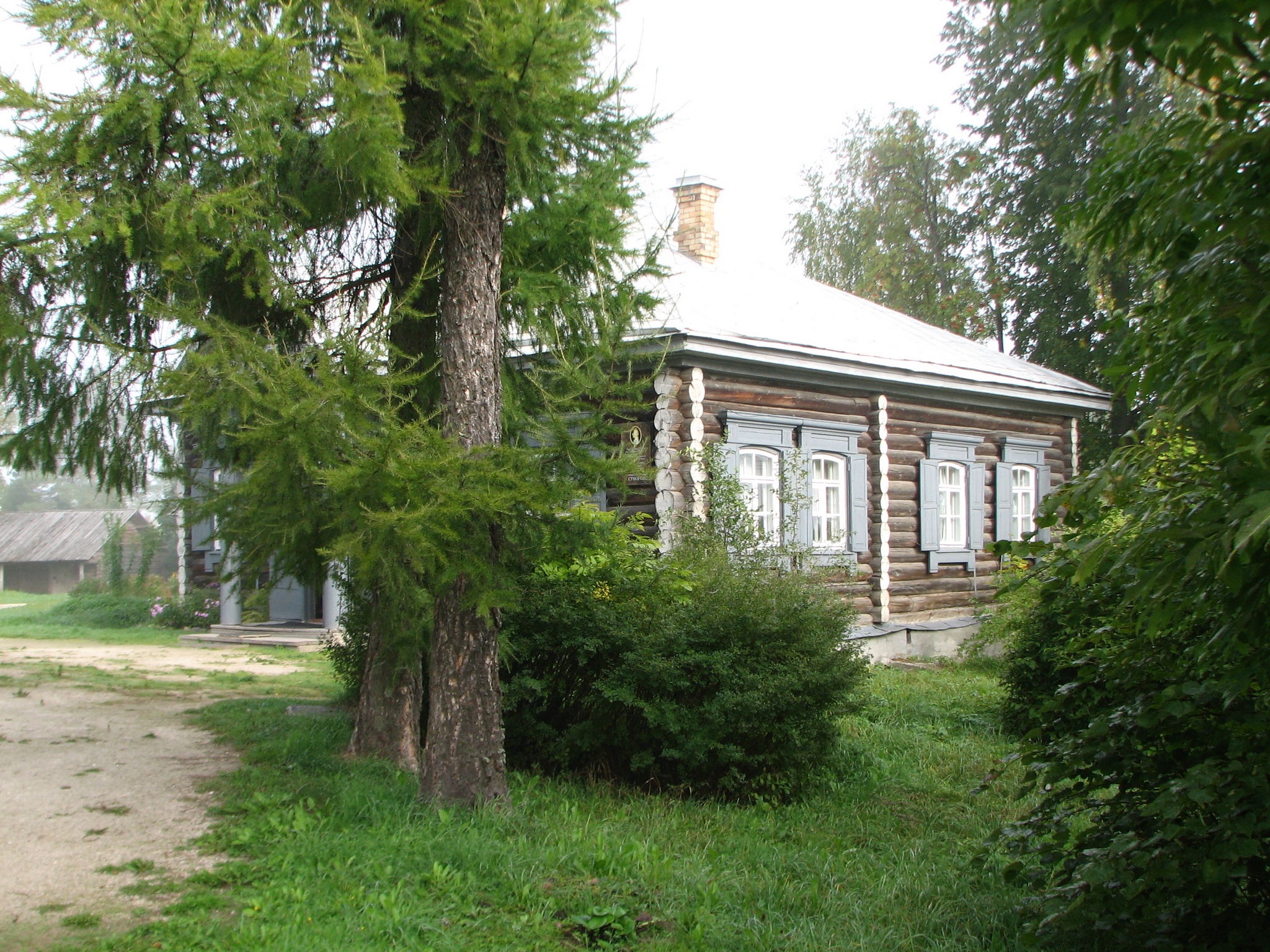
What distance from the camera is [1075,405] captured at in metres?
18.7

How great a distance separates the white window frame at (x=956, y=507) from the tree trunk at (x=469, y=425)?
11.5 metres

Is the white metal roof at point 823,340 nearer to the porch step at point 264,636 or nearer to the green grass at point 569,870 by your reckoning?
the green grass at point 569,870

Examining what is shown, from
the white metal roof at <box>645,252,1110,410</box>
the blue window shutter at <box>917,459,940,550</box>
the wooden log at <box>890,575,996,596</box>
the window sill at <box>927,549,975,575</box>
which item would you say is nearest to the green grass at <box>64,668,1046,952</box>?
the white metal roof at <box>645,252,1110,410</box>

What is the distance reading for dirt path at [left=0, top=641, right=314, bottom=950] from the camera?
193 inches

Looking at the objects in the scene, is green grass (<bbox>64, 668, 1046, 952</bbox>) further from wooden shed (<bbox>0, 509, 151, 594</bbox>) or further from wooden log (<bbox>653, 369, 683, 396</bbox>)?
wooden shed (<bbox>0, 509, 151, 594</bbox>)

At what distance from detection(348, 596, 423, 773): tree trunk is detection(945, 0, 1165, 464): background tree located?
21738 mm

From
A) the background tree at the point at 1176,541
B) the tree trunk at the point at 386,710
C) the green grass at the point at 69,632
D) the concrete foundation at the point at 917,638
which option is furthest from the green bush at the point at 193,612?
the background tree at the point at 1176,541

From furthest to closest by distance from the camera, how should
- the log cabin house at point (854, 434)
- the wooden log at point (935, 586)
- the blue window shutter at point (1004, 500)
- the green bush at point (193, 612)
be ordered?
the green bush at point (193, 612), the blue window shutter at point (1004, 500), the wooden log at point (935, 586), the log cabin house at point (854, 434)

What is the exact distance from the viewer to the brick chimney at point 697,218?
16609 mm

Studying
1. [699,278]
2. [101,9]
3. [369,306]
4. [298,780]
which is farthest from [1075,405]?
[101,9]

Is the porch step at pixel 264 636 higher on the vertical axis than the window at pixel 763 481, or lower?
lower

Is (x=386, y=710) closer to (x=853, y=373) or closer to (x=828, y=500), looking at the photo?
(x=828, y=500)

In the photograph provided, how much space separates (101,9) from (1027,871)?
6.12m

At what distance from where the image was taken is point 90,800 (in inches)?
255
